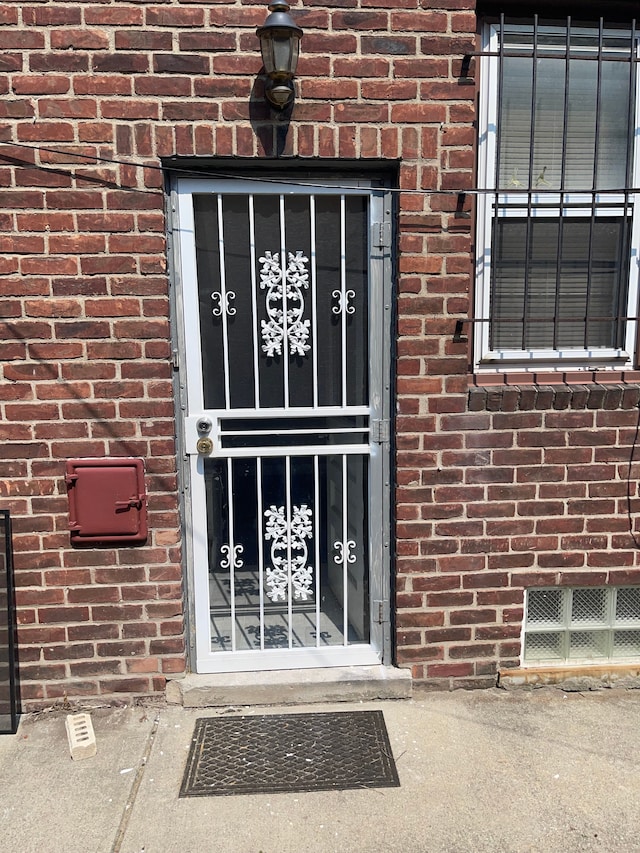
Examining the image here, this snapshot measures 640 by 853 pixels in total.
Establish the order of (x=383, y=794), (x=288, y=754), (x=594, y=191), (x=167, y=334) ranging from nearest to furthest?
(x=383, y=794), (x=288, y=754), (x=167, y=334), (x=594, y=191)

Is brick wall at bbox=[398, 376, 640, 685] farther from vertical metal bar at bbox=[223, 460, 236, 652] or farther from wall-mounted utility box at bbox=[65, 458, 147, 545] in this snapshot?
wall-mounted utility box at bbox=[65, 458, 147, 545]

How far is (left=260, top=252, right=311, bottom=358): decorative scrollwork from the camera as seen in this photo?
9.88 ft

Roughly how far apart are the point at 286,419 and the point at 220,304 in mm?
625

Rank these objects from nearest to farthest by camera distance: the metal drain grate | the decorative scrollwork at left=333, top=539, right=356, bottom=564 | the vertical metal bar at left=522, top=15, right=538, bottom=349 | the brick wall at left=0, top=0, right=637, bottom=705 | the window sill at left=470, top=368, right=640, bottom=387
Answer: the metal drain grate → the brick wall at left=0, top=0, right=637, bottom=705 → the vertical metal bar at left=522, top=15, right=538, bottom=349 → the window sill at left=470, top=368, right=640, bottom=387 → the decorative scrollwork at left=333, top=539, right=356, bottom=564

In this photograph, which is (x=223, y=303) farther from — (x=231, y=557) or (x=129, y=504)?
(x=231, y=557)

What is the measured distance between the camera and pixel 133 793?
251cm

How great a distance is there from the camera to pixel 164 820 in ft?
7.78

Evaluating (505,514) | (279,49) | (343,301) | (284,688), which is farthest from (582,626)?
(279,49)

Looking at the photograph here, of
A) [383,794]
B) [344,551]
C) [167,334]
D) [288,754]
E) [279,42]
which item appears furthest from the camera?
[344,551]

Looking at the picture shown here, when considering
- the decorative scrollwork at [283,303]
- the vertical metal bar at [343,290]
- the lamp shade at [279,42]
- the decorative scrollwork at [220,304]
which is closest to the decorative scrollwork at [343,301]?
the vertical metal bar at [343,290]

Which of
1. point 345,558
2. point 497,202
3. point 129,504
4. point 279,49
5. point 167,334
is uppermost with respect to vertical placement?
point 279,49

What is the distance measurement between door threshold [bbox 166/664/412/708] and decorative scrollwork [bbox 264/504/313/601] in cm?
39

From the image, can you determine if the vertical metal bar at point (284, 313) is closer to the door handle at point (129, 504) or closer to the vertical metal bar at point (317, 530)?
the vertical metal bar at point (317, 530)

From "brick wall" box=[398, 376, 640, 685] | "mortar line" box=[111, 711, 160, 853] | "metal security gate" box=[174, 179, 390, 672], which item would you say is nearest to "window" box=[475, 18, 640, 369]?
"brick wall" box=[398, 376, 640, 685]
